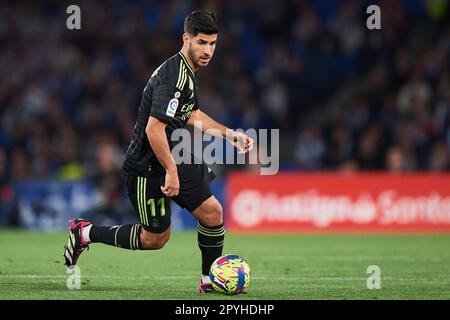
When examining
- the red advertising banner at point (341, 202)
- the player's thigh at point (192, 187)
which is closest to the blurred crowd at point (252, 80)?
the red advertising banner at point (341, 202)

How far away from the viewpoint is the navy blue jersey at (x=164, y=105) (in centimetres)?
737

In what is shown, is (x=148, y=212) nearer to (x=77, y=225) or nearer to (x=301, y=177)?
(x=77, y=225)

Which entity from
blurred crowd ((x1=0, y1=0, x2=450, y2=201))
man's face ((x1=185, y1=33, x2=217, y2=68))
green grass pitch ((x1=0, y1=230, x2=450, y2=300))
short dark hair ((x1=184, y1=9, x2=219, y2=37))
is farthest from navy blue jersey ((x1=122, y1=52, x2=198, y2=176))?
blurred crowd ((x1=0, y1=0, x2=450, y2=201))

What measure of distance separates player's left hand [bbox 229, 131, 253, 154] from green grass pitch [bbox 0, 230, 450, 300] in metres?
1.18

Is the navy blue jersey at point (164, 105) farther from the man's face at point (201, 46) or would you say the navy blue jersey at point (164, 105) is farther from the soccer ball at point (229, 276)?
the soccer ball at point (229, 276)

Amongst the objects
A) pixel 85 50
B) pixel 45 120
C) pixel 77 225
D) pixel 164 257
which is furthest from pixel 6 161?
pixel 77 225

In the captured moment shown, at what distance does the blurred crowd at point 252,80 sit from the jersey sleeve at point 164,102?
8.83m

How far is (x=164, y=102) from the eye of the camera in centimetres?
735

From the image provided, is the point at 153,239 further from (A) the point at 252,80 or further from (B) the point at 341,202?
(A) the point at 252,80

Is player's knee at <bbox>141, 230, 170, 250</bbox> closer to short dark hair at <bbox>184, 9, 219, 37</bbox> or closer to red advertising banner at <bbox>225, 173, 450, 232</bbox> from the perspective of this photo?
short dark hair at <bbox>184, 9, 219, 37</bbox>

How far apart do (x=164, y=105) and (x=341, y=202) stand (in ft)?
28.1

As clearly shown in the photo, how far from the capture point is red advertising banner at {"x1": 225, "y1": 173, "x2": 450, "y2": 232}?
15414mm

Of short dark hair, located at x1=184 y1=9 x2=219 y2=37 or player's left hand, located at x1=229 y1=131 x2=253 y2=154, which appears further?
player's left hand, located at x1=229 y1=131 x2=253 y2=154
